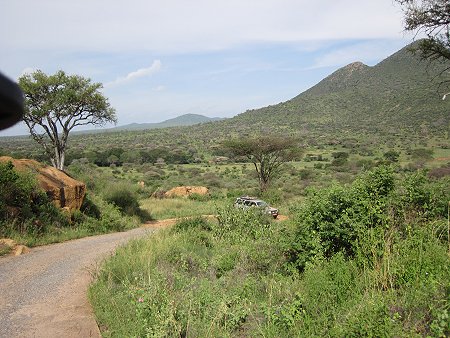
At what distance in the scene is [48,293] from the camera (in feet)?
25.5

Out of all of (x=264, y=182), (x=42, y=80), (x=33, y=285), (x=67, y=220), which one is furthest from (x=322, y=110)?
(x=33, y=285)

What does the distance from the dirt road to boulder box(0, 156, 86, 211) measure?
157 inches

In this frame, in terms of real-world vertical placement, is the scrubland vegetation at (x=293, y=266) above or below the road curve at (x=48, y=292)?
above

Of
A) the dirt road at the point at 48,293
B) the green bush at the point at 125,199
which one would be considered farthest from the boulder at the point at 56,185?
the green bush at the point at 125,199

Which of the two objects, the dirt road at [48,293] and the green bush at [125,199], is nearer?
the dirt road at [48,293]

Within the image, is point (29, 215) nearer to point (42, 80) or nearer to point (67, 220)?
point (67, 220)

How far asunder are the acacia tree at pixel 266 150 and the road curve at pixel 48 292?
2401 cm

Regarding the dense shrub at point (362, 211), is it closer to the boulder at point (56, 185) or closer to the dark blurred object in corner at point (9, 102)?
the dark blurred object in corner at point (9, 102)

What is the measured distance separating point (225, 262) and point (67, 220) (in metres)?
9.32

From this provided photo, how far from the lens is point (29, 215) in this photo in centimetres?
1362

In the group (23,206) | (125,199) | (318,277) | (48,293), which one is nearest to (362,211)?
(318,277)

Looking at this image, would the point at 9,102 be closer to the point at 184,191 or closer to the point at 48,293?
the point at 48,293

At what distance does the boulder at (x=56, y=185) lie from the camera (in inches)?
610

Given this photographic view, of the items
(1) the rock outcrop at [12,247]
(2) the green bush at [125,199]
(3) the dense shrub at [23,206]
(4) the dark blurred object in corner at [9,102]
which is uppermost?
(4) the dark blurred object in corner at [9,102]
